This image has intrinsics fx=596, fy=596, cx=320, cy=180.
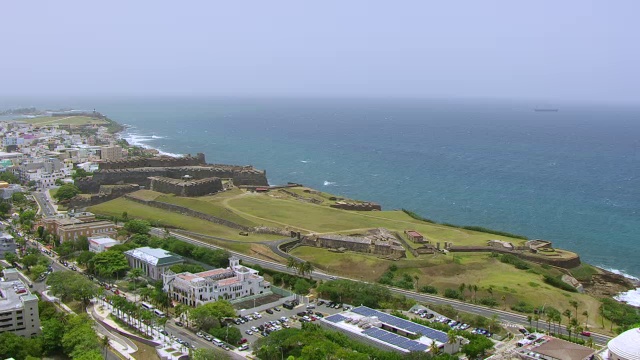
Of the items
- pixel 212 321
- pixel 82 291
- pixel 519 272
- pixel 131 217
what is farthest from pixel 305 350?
pixel 131 217

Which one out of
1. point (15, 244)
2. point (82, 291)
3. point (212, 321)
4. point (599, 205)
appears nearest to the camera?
point (212, 321)

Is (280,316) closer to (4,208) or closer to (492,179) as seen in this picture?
(4,208)

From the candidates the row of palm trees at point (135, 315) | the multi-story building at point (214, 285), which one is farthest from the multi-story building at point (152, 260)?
the row of palm trees at point (135, 315)

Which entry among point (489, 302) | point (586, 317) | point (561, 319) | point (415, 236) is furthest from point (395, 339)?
point (415, 236)

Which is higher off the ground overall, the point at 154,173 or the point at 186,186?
the point at 154,173

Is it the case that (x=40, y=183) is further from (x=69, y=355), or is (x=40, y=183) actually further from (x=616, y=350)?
(x=616, y=350)

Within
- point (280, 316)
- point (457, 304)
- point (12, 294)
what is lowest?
point (280, 316)

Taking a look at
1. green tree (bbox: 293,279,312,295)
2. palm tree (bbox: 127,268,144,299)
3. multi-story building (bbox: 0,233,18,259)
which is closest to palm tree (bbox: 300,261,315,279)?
green tree (bbox: 293,279,312,295)
